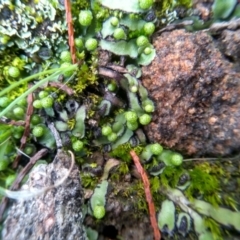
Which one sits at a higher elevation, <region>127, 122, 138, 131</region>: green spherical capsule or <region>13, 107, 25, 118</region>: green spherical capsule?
<region>13, 107, 25, 118</region>: green spherical capsule

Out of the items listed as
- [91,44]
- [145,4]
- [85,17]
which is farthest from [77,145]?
[145,4]

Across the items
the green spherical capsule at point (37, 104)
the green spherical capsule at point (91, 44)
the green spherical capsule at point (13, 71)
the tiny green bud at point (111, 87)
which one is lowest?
the green spherical capsule at point (37, 104)

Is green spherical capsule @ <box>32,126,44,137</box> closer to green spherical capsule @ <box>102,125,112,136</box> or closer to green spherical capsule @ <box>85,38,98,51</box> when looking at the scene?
green spherical capsule @ <box>102,125,112,136</box>

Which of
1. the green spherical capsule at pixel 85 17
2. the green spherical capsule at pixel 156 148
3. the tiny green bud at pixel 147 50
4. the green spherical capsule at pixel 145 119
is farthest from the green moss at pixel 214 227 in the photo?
the green spherical capsule at pixel 85 17

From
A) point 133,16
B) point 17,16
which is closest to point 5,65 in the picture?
point 17,16

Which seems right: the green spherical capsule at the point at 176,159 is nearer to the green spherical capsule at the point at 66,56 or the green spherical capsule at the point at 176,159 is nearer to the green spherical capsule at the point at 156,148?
the green spherical capsule at the point at 156,148

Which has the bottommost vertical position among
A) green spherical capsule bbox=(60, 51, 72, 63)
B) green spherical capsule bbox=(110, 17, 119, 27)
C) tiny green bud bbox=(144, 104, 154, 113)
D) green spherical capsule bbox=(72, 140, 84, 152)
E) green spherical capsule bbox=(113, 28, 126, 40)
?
green spherical capsule bbox=(72, 140, 84, 152)

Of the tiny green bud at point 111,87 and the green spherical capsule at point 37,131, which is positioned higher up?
the tiny green bud at point 111,87

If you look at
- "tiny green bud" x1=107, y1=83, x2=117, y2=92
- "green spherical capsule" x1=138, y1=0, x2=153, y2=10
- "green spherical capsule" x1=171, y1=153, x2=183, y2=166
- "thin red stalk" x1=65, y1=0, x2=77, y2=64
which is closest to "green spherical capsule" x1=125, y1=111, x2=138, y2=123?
"tiny green bud" x1=107, y1=83, x2=117, y2=92
